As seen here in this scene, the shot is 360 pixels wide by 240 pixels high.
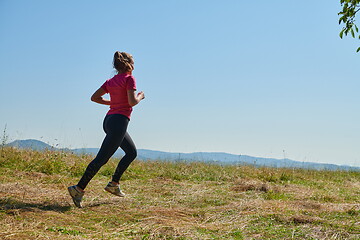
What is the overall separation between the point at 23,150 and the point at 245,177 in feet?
19.2

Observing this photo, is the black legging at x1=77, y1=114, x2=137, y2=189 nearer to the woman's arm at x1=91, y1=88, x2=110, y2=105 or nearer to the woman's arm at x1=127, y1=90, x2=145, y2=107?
the woman's arm at x1=127, y1=90, x2=145, y2=107

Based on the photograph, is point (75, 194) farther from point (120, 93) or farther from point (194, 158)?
point (194, 158)

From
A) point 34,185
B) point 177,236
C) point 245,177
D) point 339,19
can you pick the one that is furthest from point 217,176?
point 177,236

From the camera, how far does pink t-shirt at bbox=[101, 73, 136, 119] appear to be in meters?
4.91

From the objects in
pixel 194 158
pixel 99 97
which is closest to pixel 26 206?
pixel 99 97

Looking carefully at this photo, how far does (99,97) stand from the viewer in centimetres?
537

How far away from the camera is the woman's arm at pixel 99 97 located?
5277 mm

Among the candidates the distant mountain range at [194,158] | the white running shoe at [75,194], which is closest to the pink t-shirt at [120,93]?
the white running shoe at [75,194]

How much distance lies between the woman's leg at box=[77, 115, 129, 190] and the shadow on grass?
404 millimetres

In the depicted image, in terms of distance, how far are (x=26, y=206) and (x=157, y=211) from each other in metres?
1.63

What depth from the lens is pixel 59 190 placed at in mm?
6086

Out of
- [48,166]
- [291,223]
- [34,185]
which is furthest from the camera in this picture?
[48,166]

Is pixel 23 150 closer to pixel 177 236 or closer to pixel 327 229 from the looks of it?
pixel 177 236

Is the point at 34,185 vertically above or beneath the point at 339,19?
beneath
